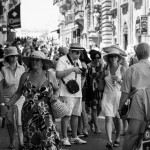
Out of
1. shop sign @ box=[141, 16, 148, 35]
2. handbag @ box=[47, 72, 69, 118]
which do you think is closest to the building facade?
shop sign @ box=[141, 16, 148, 35]

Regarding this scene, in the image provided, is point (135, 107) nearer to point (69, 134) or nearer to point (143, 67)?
point (143, 67)

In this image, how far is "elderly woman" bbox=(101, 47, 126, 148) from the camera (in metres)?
7.66

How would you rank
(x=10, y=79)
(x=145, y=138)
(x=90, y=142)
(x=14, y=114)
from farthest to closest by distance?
(x=90, y=142) → (x=10, y=79) → (x=14, y=114) → (x=145, y=138)

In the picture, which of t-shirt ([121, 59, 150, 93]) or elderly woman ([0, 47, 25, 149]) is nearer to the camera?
t-shirt ([121, 59, 150, 93])

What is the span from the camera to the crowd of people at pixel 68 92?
16.8 ft

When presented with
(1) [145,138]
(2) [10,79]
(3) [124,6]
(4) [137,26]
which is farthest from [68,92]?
(3) [124,6]

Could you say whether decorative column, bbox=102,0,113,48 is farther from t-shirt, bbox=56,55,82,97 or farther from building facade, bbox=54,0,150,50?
t-shirt, bbox=56,55,82,97

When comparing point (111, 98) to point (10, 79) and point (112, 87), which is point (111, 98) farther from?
point (10, 79)

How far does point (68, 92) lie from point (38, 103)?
8.90ft

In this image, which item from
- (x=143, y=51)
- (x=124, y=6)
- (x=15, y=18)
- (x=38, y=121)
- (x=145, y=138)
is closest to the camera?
(x=145, y=138)

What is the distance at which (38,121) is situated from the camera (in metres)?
5.18

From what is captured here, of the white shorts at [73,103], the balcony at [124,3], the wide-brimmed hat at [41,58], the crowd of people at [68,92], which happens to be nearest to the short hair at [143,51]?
the crowd of people at [68,92]

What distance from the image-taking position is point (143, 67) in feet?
18.0

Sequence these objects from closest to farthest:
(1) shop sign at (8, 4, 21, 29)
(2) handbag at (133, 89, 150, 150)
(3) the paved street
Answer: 1. (2) handbag at (133, 89, 150, 150)
2. (3) the paved street
3. (1) shop sign at (8, 4, 21, 29)
